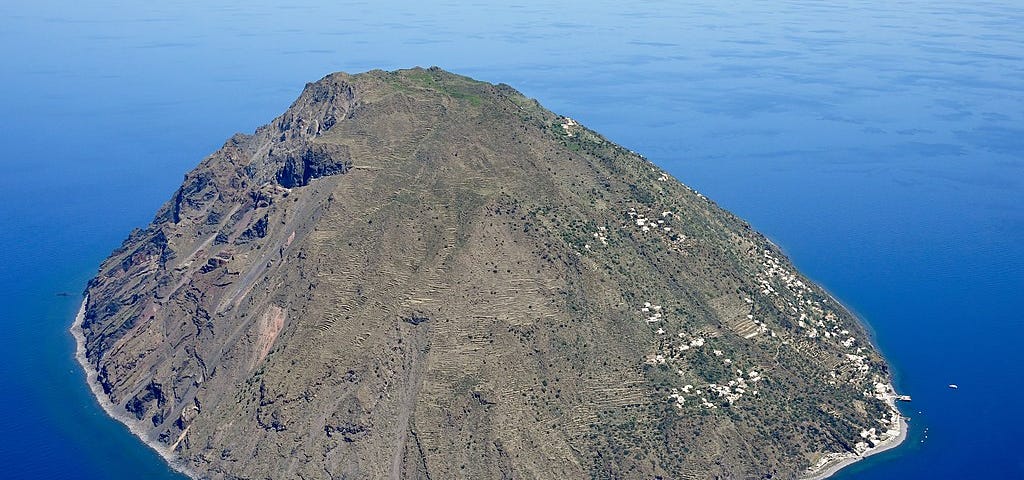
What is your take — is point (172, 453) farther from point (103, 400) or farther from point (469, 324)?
point (469, 324)

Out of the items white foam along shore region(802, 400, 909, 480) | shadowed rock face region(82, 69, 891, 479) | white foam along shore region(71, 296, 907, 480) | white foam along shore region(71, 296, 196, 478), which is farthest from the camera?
white foam along shore region(71, 296, 196, 478)

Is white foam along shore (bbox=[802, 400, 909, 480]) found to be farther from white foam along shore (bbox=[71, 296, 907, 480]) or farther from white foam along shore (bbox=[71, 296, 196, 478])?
white foam along shore (bbox=[71, 296, 196, 478])

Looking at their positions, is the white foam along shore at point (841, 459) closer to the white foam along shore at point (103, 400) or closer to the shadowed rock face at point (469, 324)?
the shadowed rock face at point (469, 324)

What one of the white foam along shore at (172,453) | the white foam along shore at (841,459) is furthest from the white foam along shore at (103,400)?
the white foam along shore at (841,459)

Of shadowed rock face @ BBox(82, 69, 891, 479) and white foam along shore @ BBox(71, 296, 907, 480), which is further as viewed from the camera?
white foam along shore @ BBox(71, 296, 907, 480)

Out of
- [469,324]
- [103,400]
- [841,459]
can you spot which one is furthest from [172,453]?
[841,459]

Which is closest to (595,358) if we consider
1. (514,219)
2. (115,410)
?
(514,219)

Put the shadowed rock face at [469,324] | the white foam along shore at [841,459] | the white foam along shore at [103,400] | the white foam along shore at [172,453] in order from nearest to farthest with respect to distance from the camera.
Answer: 1. the shadowed rock face at [469,324]
2. the white foam along shore at [841,459]
3. the white foam along shore at [172,453]
4. the white foam along shore at [103,400]

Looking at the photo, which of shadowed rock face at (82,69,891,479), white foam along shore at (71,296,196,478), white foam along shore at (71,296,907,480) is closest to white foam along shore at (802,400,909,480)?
white foam along shore at (71,296,907,480)
